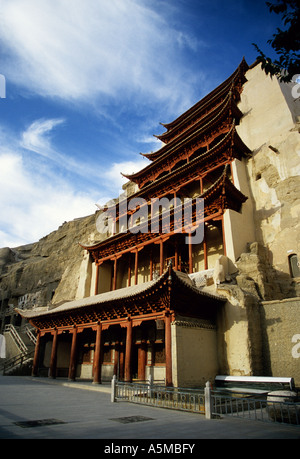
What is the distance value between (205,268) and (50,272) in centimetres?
2709

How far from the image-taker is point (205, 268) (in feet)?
54.3

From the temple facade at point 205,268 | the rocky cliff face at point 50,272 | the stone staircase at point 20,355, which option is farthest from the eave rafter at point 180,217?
the rocky cliff face at point 50,272

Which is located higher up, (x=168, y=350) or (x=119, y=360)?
(x=168, y=350)

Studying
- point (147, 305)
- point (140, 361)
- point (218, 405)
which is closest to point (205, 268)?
point (147, 305)

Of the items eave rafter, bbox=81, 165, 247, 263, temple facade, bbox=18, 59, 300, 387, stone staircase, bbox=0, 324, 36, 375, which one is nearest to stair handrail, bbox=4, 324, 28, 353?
stone staircase, bbox=0, 324, 36, 375

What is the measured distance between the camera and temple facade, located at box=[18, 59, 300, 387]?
12.2 metres

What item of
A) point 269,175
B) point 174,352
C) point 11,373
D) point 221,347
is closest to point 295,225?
point 269,175

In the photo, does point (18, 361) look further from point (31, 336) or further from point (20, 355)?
point (31, 336)

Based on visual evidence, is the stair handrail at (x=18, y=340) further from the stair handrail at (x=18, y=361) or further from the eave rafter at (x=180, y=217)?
the eave rafter at (x=180, y=217)

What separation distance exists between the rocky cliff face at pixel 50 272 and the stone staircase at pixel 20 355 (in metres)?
6.35

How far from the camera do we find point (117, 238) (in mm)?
22000

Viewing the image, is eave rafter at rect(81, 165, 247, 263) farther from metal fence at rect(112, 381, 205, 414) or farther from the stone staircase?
metal fence at rect(112, 381, 205, 414)

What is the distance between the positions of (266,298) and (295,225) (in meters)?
4.90

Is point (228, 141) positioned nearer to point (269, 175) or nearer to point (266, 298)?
point (269, 175)
